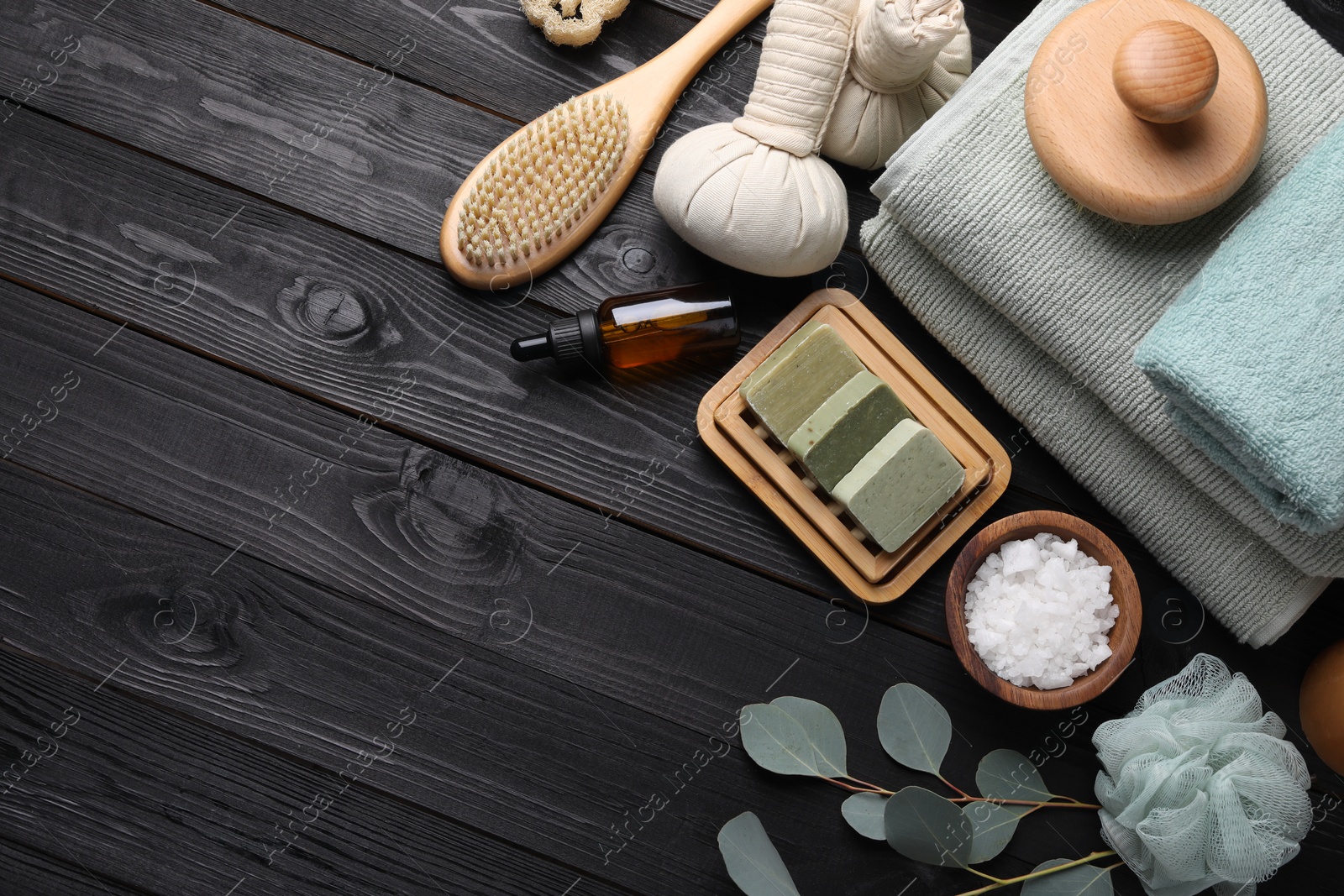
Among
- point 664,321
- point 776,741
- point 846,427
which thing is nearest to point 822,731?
point 776,741

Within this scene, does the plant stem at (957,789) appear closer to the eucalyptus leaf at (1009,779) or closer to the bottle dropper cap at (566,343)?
the eucalyptus leaf at (1009,779)

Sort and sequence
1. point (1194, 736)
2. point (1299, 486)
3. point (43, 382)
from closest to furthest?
point (1299, 486) → point (1194, 736) → point (43, 382)

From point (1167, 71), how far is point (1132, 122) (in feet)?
0.16

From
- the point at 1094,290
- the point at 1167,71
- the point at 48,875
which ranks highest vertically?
the point at 1167,71

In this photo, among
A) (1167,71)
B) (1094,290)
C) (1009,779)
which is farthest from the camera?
(1009,779)

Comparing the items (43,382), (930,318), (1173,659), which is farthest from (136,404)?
(1173,659)

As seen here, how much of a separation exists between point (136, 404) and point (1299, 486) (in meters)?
0.88

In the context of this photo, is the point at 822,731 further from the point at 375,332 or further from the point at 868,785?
the point at 375,332

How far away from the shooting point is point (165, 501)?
2.45ft

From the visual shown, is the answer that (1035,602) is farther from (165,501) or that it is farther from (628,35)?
(165,501)

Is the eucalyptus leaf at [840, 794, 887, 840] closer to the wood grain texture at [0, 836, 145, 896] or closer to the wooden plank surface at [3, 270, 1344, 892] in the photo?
the wooden plank surface at [3, 270, 1344, 892]

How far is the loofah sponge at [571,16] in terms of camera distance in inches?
29.2

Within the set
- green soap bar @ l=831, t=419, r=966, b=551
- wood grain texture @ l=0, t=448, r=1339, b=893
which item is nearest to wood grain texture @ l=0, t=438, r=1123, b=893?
wood grain texture @ l=0, t=448, r=1339, b=893

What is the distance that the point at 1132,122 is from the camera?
0.56m
